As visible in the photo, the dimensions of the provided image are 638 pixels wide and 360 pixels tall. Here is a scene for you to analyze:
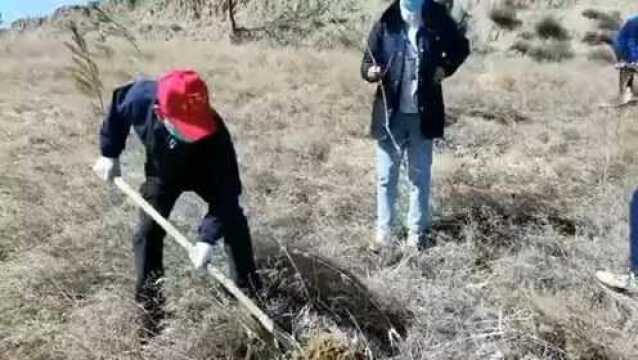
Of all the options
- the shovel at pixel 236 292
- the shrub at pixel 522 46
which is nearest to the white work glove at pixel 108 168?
the shovel at pixel 236 292

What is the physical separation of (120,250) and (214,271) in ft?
3.88

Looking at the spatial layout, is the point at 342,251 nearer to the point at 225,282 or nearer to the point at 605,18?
the point at 225,282

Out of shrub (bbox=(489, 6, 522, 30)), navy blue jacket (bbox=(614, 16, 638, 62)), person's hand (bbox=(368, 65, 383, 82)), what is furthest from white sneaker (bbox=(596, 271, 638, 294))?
shrub (bbox=(489, 6, 522, 30))

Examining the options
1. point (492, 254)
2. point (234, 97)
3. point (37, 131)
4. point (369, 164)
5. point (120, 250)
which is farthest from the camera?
point (234, 97)

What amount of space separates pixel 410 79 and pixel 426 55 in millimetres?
150

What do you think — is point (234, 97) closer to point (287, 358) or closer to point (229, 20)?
point (287, 358)

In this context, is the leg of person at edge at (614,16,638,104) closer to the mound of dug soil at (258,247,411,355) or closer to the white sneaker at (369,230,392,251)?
the white sneaker at (369,230,392,251)

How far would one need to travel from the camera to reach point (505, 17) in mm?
29016

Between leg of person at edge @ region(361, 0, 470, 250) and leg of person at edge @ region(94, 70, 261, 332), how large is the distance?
4.13ft

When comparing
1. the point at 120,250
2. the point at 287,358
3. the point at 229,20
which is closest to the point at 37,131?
the point at 120,250

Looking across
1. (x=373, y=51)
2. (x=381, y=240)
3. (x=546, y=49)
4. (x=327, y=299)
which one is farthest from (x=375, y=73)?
(x=546, y=49)

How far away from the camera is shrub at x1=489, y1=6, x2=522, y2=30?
28.7 meters

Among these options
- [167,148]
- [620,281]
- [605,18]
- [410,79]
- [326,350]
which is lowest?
[605,18]

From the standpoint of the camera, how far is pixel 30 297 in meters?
4.84
